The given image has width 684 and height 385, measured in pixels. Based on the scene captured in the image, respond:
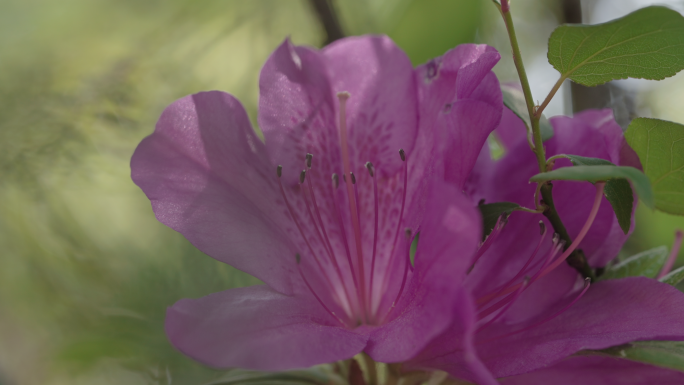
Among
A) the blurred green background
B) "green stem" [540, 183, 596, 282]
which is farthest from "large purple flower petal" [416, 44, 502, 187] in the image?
the blurred green background

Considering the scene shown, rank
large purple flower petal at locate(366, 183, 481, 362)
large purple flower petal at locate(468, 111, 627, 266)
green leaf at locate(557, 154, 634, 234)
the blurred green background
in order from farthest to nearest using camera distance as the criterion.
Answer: the blurred green background, large purple flower petal at locate(468, 111, 627, 266), green leaf at locate(557, 154, 634, 234), large purple flower petal at locate(366, 183, 481, 362)

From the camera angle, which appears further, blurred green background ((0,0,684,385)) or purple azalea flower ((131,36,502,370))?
blurred green background ((0,0,684,385))

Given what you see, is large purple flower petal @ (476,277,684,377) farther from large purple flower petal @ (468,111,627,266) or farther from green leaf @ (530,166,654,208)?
green leaf @ (530,166,654,208)

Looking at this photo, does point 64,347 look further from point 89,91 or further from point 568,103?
point 568,103

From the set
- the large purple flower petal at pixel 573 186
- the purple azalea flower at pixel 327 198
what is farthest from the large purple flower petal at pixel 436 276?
the large purple flower petal at pixel 573 186

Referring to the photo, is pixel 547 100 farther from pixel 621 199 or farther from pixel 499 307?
pixel 499 307

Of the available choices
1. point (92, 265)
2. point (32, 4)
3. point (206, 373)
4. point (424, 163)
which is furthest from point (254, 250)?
point (32, 4)

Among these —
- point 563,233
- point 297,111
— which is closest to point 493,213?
point 563,233

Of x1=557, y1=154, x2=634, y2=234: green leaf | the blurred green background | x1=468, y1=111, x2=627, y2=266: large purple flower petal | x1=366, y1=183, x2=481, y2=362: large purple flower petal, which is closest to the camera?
x1=366, y1=183, x2=481, y2=362: large purple flower petal
